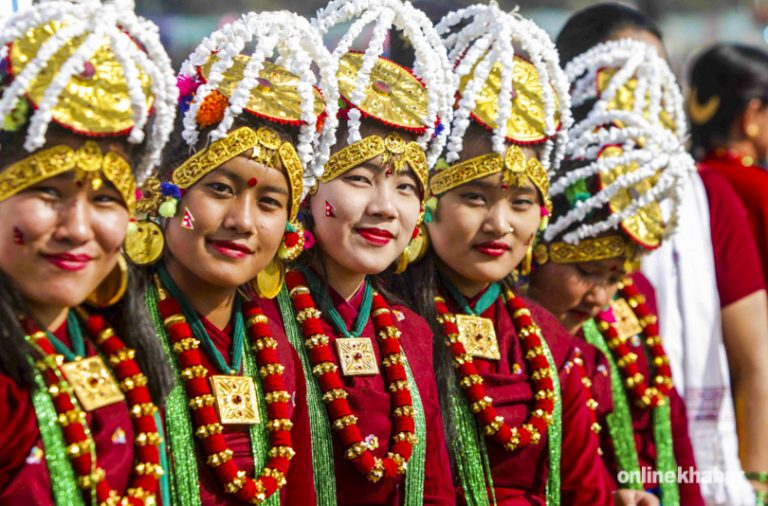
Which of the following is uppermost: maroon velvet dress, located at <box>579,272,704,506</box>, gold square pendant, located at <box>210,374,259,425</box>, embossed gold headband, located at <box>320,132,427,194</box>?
embossed gold headband, located at <box>320,132,427,194</box>

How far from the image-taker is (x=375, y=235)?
11.6 ft

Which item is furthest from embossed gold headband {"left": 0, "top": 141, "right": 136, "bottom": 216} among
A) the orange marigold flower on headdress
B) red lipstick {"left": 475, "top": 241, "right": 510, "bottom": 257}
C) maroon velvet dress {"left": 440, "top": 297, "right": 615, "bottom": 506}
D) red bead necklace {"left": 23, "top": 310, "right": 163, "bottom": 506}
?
maroon velvet dress {"left": 440, "top": 297, "right": 615, "bottom": 506}

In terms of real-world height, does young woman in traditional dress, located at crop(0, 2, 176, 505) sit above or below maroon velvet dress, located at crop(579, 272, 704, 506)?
above

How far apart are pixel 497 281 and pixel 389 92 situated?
0.82 m

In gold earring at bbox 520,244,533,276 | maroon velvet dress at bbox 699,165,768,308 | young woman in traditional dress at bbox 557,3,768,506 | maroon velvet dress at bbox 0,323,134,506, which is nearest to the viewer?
maroon velvet dress at bbox 0,323,134,506

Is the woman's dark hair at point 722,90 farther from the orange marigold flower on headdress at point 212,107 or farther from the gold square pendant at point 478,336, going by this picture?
the orange marigold flower on headdress at point 212,107

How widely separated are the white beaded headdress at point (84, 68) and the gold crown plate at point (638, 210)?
214 centimetres

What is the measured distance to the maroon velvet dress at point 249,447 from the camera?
3.08 meters

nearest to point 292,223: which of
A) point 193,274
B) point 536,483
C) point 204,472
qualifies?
point 193,274

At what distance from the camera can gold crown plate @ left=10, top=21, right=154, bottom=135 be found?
104 inches

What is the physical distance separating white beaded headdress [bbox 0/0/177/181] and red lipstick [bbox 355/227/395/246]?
0.85 metres

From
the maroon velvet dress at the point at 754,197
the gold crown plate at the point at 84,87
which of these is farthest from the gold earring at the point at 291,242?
the maroon velvet dress at the point at 754,197

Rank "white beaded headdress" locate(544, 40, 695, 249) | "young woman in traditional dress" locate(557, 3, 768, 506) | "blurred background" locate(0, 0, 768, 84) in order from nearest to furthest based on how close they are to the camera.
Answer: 1. "white beaded headdress" locate(544, 40, 695, 249)
2. "young woman in traditional dress" locate(557, 3, 768, 506)
3. "blurred background" locate(0, 0, 768, 84)

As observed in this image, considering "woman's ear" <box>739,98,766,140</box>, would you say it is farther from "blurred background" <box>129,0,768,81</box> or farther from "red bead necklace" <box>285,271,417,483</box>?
"red bead necklace" <box>285,271,417,483</box>
